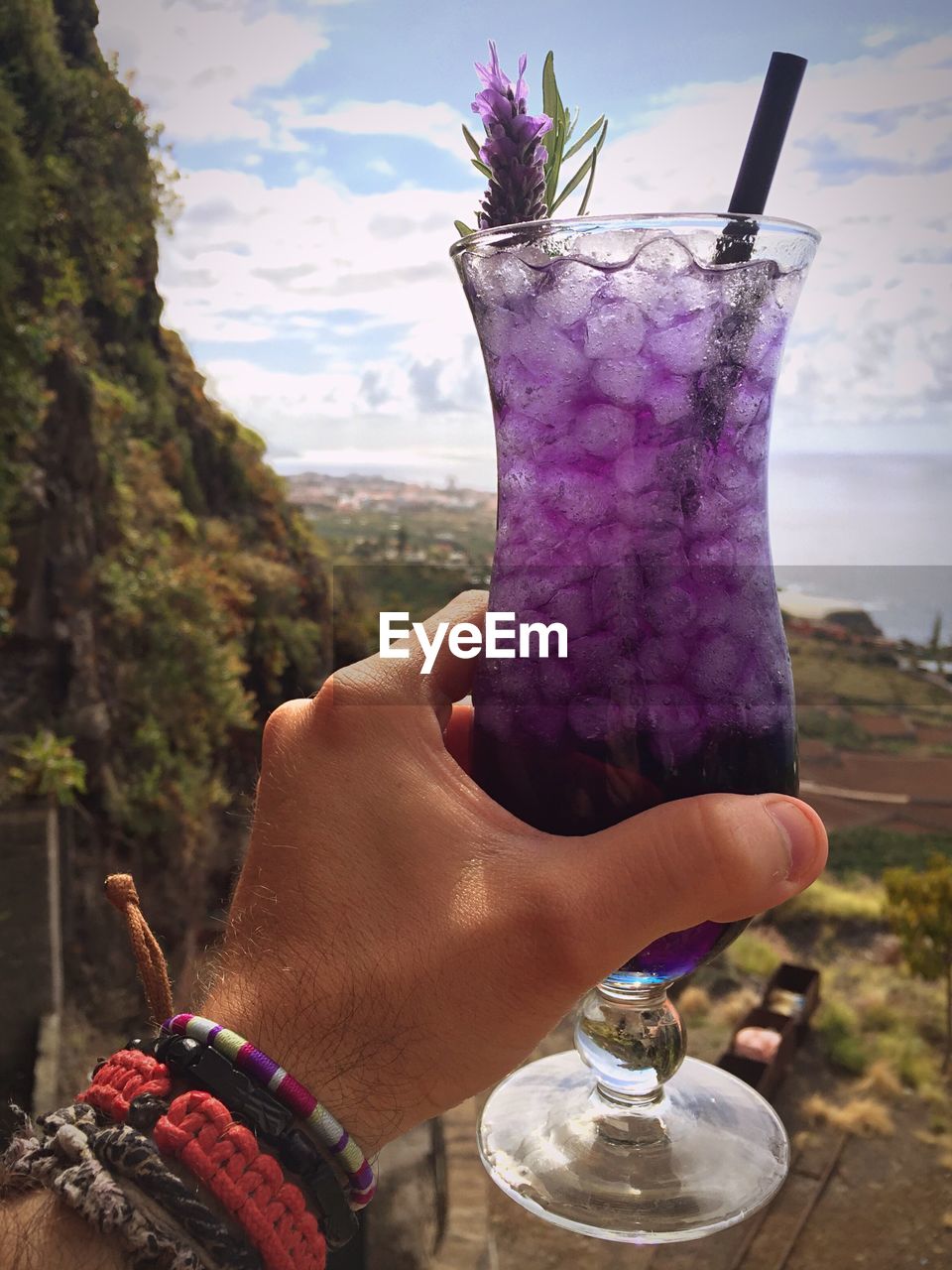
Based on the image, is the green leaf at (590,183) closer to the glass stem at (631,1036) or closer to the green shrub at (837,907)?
the glass stem at (631,1036)

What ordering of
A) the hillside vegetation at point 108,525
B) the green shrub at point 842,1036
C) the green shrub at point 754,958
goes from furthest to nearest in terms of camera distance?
the green shrub at point 754,958, the green shrub at point 842,1036, the hillside vegetation at point 108,525

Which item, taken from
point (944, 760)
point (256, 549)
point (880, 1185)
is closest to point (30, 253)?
point (256, 549)

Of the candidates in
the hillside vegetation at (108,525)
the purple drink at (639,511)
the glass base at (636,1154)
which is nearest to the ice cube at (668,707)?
the purple drink at (639,511)

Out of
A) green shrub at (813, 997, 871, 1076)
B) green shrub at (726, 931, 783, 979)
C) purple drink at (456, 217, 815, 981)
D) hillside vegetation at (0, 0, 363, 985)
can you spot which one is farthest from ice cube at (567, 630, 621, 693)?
green shrub at (726, 931, 783, 979)

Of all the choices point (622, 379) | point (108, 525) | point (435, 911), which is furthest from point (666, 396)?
point (108, 525)

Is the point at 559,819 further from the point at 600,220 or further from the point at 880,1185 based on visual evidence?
the point at 880,1185

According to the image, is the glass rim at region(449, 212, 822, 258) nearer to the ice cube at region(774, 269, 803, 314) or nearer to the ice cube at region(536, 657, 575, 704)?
the ice cube at region(774, 269, 803, 314)
